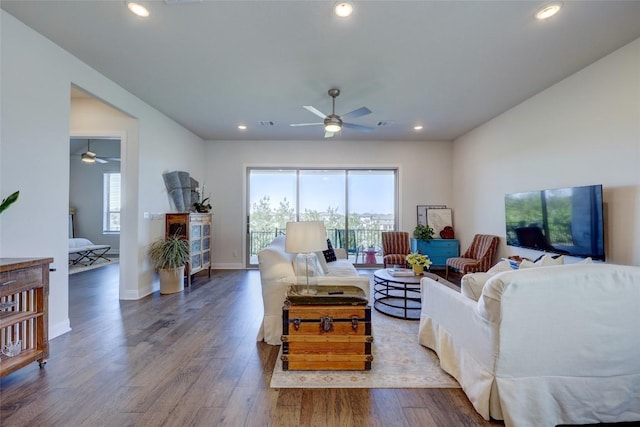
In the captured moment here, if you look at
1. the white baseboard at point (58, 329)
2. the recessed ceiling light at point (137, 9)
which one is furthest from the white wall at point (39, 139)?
the recessed ceiling light at point (137, 9)

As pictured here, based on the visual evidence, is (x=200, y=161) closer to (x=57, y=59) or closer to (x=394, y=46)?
(x=57, y=59)

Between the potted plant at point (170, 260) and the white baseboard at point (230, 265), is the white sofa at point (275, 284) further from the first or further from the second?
the white baseboard at point (230, 265)

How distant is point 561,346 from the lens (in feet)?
5.29

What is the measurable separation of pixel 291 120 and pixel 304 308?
354 centimetres

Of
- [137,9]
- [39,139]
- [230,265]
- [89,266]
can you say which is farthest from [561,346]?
[89,266]

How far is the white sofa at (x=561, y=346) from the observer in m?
1.57

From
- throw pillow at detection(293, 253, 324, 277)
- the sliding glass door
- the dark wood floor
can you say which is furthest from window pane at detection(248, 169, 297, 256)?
throw pillow at detection(293, 253, 324, 277)

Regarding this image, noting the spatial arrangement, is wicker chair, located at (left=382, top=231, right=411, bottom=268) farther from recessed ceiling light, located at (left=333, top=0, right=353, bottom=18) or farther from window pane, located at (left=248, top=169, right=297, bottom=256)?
recessed ceiling light, located at (left=333, top=0, right=353, bottom=18)

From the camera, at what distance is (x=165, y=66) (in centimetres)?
312

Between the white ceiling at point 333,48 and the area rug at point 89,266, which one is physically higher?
the white ceiling at point 333,48

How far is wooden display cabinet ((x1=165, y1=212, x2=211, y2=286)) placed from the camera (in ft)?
15.2

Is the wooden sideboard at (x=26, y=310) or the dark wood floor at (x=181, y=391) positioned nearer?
A: the dark wood floor at (x=181, y=391)

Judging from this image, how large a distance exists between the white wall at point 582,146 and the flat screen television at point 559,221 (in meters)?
0.16

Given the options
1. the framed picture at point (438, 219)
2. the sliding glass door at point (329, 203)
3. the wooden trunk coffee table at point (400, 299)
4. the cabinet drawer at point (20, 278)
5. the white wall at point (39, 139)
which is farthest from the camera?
the sliding glass door at point (329, 203)
